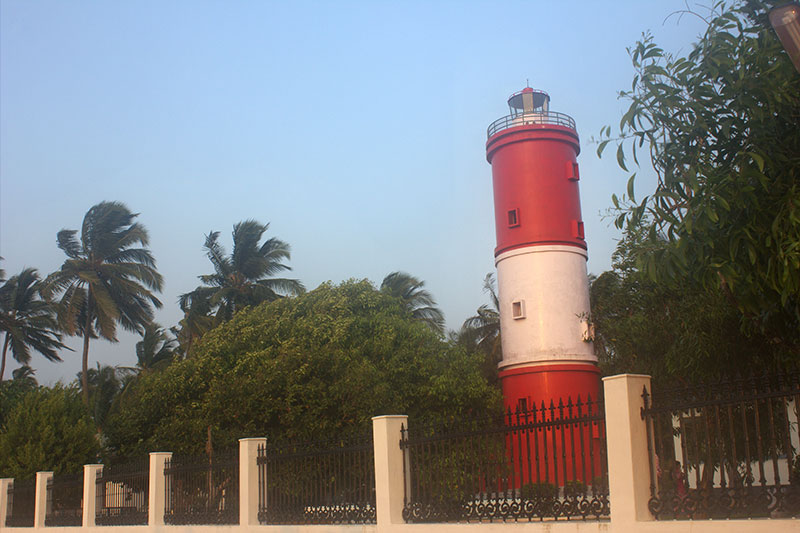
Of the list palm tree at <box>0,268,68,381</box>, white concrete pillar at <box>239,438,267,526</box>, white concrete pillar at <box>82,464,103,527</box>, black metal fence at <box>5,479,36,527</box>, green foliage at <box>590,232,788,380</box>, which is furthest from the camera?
palm tree at <box>0,268,68,381</box>

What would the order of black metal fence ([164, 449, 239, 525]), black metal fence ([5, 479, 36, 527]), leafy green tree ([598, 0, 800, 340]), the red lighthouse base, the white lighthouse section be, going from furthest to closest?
the white lighthouse section → the red lighthouse base → black metal fence ([5, 479, 36, 527]) → black metal fence ([164, 449, 239, 525]) → leafy green tree ([598, 0, 800, 340])

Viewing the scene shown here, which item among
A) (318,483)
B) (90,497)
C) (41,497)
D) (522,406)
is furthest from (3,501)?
(522,406)

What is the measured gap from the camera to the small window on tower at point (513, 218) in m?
26.1

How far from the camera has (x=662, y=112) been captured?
6859mm

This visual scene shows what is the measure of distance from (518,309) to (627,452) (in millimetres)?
18502

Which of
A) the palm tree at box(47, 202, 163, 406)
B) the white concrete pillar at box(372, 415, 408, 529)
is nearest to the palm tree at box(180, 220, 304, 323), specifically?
the palm tree at box(47, 202, 163, 406)

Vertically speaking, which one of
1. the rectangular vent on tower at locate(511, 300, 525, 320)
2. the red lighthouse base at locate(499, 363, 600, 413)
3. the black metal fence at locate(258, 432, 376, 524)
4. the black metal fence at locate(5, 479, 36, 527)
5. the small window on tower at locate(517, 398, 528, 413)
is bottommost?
the black metal fence at locate(5, 479, 36, 527)

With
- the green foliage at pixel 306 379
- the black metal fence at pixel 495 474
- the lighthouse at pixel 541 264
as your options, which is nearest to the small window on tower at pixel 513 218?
the lighthouse at pixel 541 264

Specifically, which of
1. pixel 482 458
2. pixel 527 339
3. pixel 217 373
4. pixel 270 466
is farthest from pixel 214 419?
pixel 482 458

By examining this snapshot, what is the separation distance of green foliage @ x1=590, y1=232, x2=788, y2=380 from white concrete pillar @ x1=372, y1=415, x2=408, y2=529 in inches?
147

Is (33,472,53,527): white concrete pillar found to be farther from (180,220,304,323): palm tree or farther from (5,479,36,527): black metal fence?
(180,220,304,323): palm tree

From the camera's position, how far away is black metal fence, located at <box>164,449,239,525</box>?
1238 centimetres

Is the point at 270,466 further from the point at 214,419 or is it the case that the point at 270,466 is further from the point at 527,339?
the point at 527,339

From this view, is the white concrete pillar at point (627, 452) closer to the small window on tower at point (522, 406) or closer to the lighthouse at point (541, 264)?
the small window on tower at point (522, 406)
